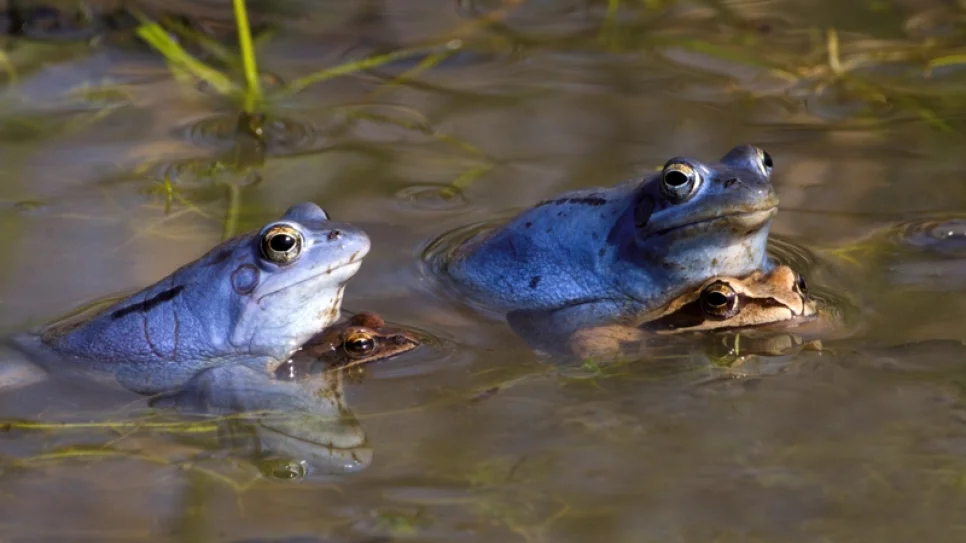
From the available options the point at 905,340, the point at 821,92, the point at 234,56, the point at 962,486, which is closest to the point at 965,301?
the point at 905,340

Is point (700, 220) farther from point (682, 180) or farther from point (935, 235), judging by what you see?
point (935, 235)

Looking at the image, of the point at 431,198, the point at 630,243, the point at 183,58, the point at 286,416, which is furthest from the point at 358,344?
the point at 183,58

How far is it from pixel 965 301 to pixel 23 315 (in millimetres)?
3958

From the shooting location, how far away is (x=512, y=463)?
3943mm

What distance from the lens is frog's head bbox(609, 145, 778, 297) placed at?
189 inches

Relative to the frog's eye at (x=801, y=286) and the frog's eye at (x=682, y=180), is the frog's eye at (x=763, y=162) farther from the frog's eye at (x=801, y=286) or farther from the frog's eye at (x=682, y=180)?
the frog's eye at (x=801, y=286)

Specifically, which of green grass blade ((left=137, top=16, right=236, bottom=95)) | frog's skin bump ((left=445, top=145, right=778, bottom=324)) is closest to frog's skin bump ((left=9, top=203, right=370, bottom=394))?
frog's skin bump ((left=445, top=145, right=778, bottom=324))

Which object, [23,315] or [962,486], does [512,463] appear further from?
[23,315]

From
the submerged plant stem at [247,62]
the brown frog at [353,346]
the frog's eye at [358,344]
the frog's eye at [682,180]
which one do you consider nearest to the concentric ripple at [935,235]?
the frog's eye at [682,180]

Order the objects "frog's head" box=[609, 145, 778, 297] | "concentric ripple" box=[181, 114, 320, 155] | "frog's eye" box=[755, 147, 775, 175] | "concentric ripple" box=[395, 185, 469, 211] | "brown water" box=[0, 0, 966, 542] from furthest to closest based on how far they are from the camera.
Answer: "concentric ripple" box=[181, 114, 320, 155] → "concentric ripple" box=[395, 185, 469, 211] → "frog's eye" box=[755, 147, 775, 175] → "frog's head" box=[609, 145, 778, 297] → "brown water" box=[0, 0, 966, 542]

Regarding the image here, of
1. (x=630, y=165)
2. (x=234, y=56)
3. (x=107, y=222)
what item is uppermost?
(x=234, y=56)

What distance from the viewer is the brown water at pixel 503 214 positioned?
12.3 feet

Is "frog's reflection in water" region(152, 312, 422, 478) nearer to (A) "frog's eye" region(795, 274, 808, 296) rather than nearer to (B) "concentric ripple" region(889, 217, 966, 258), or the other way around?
(A) "frog's eye" region(795, 274, 808, 296)

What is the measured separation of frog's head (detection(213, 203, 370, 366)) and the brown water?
0.43 meters
